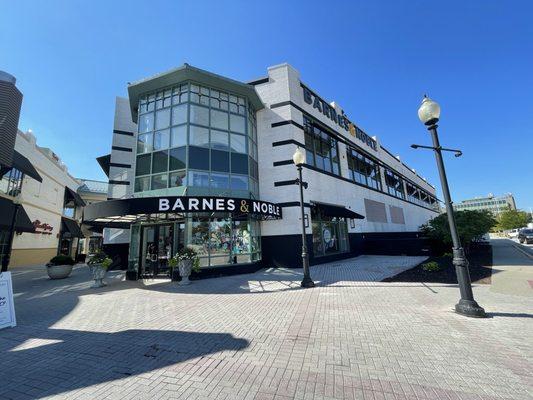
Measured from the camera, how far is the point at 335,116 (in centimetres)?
2223

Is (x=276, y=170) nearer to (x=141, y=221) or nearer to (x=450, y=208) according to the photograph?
(x=141, y=221)

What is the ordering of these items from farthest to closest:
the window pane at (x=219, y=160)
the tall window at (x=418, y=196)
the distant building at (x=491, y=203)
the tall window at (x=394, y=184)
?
the distant building at (x=491, y=203) < the tall window at (x=418, y=196) < the tall window at (x=394, y=184) < the window pane at (x=219, y=160)

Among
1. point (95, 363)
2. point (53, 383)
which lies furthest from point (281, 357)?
point (53, 383)

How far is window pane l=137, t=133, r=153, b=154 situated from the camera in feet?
46.9

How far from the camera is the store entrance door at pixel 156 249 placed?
12891 millimetres

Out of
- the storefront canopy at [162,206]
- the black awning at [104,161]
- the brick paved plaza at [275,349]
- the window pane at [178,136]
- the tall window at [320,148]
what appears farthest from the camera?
the black awning at [104,161]

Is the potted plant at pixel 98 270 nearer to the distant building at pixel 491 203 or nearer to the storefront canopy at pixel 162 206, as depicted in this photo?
the storefront canopy at pixel 162 206

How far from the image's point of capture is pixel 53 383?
11.3ft

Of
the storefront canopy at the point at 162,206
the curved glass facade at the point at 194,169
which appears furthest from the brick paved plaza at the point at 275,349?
the curved glass facade at the point at 194,169

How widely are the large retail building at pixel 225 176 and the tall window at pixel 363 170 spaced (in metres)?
2.29

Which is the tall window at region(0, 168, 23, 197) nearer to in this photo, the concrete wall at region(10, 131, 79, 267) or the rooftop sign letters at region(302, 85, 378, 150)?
the concrete wall at region(10, 131, 79, 267)

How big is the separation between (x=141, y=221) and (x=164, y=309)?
7.49 meters

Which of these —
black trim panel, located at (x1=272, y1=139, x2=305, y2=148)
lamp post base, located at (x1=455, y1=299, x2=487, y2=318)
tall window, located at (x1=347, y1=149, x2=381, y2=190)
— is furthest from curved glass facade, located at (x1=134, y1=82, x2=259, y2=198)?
tall window, located at (x1=347, y1=149, x2=381, y2=190)

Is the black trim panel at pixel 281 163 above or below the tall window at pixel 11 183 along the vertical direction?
below
